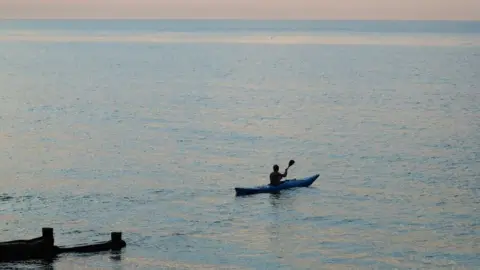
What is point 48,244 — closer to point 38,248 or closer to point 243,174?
point 38,248

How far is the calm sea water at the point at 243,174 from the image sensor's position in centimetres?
2956

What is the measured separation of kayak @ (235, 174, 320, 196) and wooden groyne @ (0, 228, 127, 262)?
10.0 meters

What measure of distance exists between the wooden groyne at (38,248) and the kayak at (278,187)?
395 inches

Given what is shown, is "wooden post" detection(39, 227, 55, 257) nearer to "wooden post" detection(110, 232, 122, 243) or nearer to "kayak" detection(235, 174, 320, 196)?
"wooden post" detection(110, 232, 122, 243)

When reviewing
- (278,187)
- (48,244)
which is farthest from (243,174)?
(48,244)

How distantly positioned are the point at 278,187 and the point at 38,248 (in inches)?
527

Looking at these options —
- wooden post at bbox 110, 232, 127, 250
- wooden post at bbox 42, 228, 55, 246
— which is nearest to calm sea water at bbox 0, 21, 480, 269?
wooden post at bbox 110, 232, 127, 250

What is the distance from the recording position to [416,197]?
123ft

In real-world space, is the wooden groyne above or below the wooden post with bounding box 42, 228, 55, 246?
below

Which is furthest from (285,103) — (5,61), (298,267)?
(5,61)

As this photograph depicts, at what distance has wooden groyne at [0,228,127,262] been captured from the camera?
2562 centimetres

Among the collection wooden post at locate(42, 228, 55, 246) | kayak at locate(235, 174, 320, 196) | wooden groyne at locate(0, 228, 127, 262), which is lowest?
wooden groyne at locate(0, 228, 127, 262)

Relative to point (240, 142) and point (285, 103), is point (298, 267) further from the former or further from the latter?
point (285, 103)

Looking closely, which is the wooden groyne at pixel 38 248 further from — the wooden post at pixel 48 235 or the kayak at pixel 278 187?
the kayak at pixel 278 187
